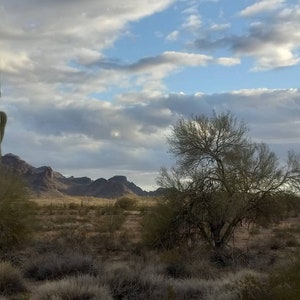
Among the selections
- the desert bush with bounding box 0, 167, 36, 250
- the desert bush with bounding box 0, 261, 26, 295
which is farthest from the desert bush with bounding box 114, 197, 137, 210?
the desert bush with bounding box 0, 261, 26, 295

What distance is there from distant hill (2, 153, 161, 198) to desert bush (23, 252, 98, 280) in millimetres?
127348

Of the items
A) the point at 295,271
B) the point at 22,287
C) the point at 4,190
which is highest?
the point at 4,190

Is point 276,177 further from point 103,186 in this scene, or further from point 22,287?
point 103,186

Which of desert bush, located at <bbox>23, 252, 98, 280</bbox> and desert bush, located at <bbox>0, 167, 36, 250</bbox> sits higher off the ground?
desert bush, located at <bbox>0, 167, 36, 250</bbox>

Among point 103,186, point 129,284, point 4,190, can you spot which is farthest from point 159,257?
point 103,186

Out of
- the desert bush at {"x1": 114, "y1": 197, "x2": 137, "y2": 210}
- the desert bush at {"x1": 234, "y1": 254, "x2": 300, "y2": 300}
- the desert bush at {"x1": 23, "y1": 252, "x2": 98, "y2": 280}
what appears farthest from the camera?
the desert bush at {"x1": 114, "y1": 197, "x2": 137, "y2": 210}

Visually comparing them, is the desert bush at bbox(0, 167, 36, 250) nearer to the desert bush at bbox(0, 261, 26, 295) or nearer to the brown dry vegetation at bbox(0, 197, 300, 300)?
the brown dry vegetation at bbox(0, 197, 300, 300)

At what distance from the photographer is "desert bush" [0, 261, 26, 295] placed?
1644 cm

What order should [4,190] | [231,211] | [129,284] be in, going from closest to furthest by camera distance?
[129,284] < [231,211] < [4,190]

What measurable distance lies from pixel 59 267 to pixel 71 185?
524 ft

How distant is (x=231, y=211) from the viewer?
25.8m

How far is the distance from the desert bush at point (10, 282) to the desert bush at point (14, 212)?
1033cm

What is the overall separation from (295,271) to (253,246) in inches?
740

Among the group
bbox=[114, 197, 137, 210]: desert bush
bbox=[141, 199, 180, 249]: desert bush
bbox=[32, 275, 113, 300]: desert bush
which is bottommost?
bbox=[32, 275, 113, 300]: desert bush
